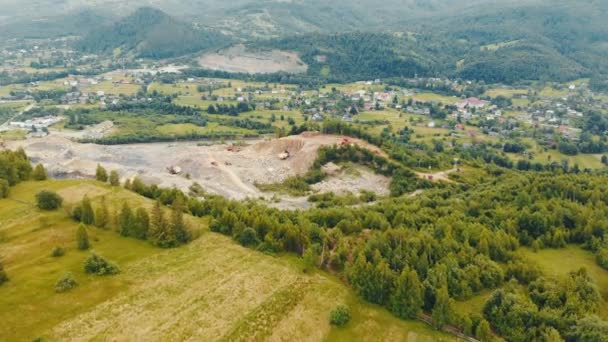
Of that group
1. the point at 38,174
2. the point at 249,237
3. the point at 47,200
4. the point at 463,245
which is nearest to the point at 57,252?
the point at 47,200

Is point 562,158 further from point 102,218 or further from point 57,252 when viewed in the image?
point 57,252

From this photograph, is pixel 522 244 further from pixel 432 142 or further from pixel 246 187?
pixel 432 142

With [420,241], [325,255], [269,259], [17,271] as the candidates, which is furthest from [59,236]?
[420,241]

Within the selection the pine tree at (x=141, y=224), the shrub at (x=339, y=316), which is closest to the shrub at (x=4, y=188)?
the pine tree at (x=141, y=224)

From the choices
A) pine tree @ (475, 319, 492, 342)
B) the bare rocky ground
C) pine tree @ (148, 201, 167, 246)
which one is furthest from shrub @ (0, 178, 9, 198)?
pine tree @ (475, 319, 492, 342)

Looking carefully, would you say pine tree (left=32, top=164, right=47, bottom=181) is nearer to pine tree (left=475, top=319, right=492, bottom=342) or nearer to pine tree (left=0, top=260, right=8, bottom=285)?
pine tree (left=0, top=260, right=8, bottom=285)
